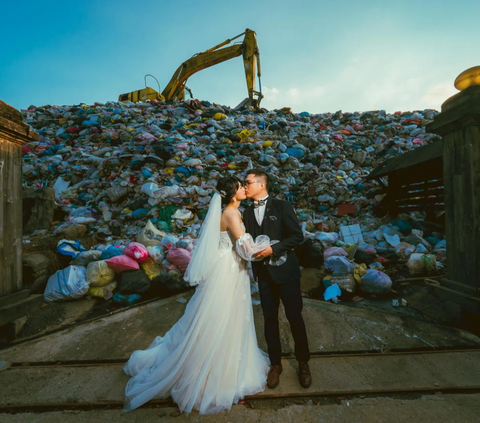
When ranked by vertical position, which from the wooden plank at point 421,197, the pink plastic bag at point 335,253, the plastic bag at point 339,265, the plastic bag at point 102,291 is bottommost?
the plastic bag at point 102,291

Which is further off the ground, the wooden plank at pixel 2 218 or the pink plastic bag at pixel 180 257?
the wooden plank at pixel 2 218

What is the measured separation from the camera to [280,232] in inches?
78.9

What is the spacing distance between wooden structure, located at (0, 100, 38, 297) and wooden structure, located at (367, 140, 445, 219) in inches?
253

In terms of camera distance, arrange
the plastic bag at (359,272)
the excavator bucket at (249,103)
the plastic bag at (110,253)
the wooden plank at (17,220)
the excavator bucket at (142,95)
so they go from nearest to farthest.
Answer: the wooden plank at (17,220)
the plastic bag at (359,272)
the plastic bag at (110,253)
the excavator bucket at (249,103)
the excavator bucket at (142,95)

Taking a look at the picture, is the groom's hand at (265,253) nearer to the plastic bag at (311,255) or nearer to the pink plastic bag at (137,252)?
the plastic bag at (311,255)

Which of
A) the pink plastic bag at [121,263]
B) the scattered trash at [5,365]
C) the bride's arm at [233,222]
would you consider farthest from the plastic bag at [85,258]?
the bride's arm at [233,222]

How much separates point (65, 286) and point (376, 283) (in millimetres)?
4189

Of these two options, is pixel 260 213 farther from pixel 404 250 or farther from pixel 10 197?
pixel 404 250

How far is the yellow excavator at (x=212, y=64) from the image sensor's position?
10969 millimetres

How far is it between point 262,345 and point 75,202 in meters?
6.08

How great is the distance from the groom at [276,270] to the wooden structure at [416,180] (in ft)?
14.4

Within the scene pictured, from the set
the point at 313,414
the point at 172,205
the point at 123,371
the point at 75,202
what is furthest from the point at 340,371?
the point at 75,202

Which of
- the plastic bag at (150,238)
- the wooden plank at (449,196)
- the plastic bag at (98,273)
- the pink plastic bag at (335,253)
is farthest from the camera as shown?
the plastic bag at (150,238)

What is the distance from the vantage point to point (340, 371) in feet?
7.15
